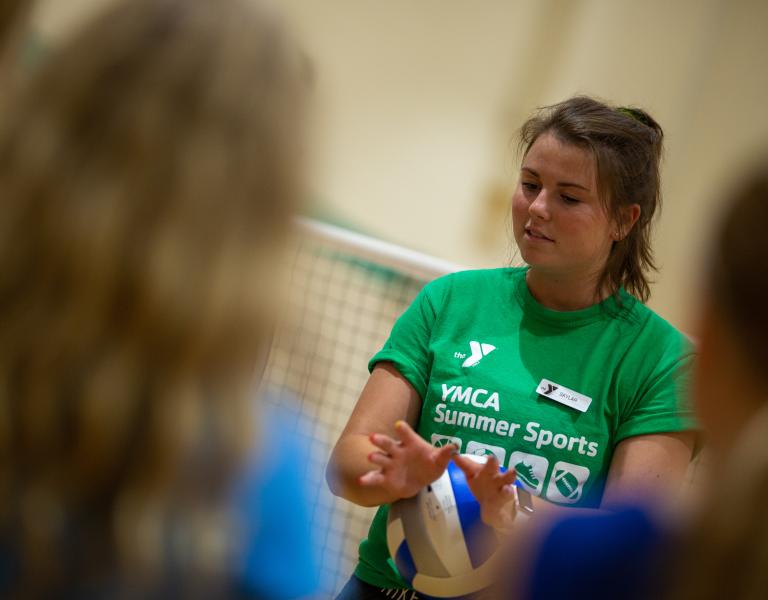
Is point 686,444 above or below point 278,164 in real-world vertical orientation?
below

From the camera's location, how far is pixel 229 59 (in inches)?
39.1

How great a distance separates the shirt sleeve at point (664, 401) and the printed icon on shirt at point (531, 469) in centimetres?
22

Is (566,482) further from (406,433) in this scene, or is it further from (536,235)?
(536,235)

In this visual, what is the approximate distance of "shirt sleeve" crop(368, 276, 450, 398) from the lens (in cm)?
231

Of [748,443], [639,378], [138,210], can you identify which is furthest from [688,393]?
[138,210]

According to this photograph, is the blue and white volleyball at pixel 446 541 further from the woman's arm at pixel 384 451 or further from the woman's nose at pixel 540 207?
the woman's nose at pixel 540 207

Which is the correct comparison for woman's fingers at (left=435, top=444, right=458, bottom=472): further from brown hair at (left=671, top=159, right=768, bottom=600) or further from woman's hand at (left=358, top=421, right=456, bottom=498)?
brown hair at (left=671, top=159, right=768, bottom=600)

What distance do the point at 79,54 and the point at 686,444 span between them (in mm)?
1797

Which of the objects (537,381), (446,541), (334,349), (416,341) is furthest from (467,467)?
(334,349)

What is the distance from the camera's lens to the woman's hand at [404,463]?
1.95 meters

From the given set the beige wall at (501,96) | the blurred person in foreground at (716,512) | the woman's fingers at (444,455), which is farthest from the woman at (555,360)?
the beige wall at (501,96)

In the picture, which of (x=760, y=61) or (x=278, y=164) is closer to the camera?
(x=278, y=164)

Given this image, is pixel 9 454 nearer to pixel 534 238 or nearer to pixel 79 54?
pixel 79 54

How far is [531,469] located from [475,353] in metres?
0.36
